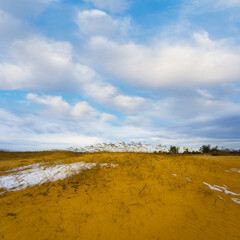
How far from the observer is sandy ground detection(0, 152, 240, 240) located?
169 inches

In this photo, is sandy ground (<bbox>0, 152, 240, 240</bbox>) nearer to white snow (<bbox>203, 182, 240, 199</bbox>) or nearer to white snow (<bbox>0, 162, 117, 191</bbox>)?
white snow (<bbox>203, 182, 240, 199</bbox>)

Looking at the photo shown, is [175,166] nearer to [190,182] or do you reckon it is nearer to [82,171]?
[190,182]

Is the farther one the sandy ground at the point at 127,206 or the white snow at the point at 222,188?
the white snow at the point at 222,188

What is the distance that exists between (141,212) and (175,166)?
176 inches

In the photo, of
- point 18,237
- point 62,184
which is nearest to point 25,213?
point 18,237

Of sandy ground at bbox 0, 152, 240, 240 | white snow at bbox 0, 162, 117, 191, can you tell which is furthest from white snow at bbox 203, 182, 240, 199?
white snow at bbox 0, 162, 117, 191

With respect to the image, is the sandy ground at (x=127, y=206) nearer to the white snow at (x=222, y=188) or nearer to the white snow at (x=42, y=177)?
the white snow at (x=222, y=188)

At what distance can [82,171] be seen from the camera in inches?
322

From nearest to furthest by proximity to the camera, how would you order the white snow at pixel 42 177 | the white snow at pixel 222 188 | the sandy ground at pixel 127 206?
the sandy ground at pixel 127 206
the white snow at pixel 222 188
the white snow at pixel 42 177

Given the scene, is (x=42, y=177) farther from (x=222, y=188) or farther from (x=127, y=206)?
(x=222, y=188)

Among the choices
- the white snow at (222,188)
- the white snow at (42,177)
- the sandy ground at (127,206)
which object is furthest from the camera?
the white snow at (42,177)

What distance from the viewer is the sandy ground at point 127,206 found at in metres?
4.28

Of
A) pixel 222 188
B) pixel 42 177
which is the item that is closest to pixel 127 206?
pixel 222 188

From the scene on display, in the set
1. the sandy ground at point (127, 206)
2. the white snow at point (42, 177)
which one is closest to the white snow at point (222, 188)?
the sandy ground at point (127, 206)
